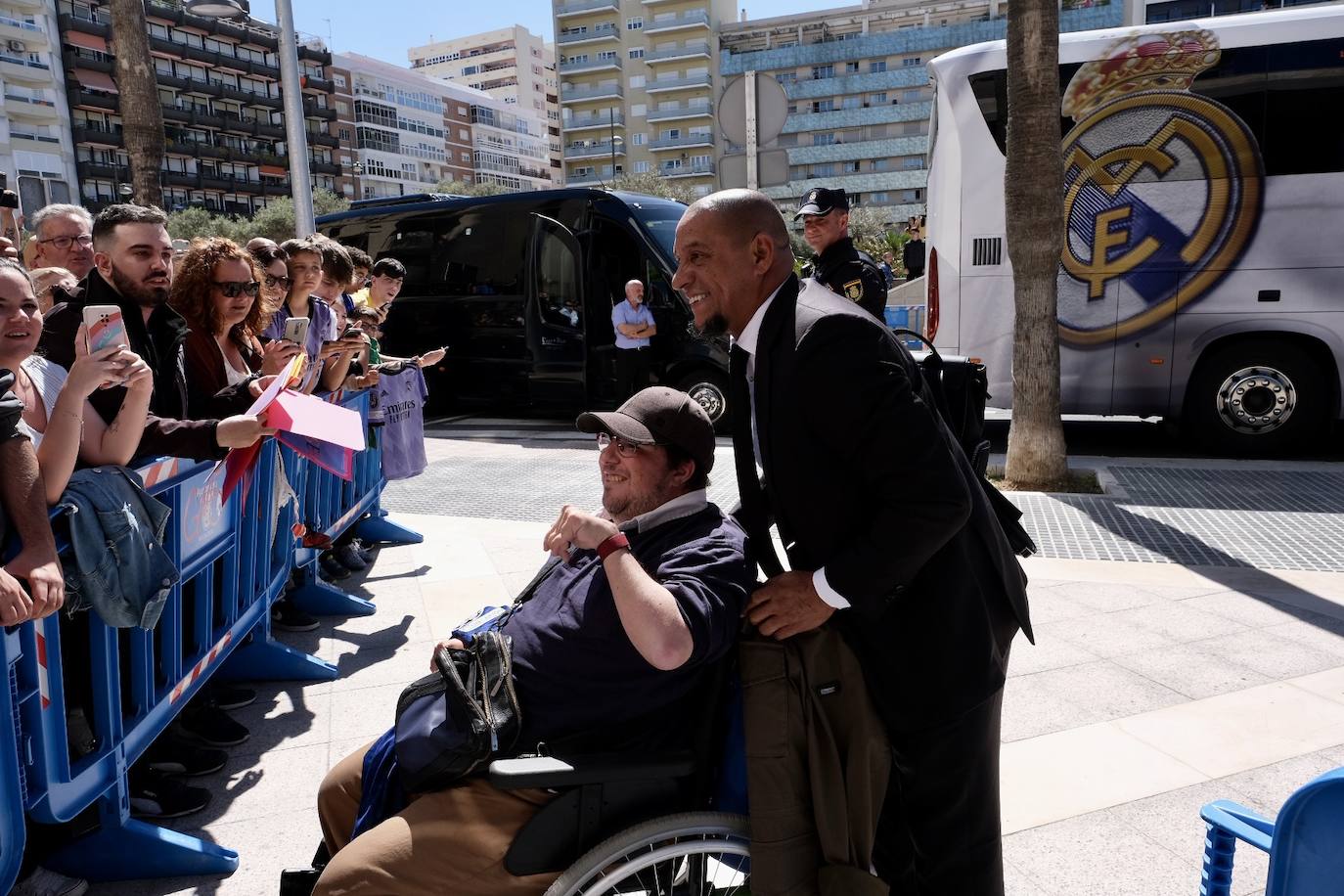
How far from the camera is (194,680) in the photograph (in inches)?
125

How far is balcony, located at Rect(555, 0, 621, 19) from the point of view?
87.4 metres

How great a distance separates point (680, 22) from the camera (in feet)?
278

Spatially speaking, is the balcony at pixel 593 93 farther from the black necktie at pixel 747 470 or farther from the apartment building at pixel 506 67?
the black necktie at pixel 747 470

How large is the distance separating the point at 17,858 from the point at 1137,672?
13.1ft

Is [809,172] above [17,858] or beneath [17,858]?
above

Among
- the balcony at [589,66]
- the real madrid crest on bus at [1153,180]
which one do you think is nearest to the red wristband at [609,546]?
the real madrid crest on bus at [1153,180]

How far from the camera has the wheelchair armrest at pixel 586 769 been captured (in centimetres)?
188

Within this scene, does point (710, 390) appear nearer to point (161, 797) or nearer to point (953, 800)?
point (161, 797)

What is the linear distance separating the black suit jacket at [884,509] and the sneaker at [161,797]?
230 centimetres

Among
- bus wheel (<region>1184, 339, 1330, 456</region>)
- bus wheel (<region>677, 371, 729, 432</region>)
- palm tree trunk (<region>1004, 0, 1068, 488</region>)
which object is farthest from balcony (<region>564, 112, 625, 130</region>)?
palm tree trunk (<region>1004, 0, 1068, 488</region>)

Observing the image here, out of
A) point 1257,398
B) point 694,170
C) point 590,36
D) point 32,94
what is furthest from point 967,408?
point 590,36

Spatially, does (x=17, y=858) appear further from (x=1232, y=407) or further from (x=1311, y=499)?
(x=1232, y=407)

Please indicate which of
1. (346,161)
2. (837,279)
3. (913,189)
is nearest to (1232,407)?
(837,279)

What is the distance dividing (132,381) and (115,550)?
50cm
